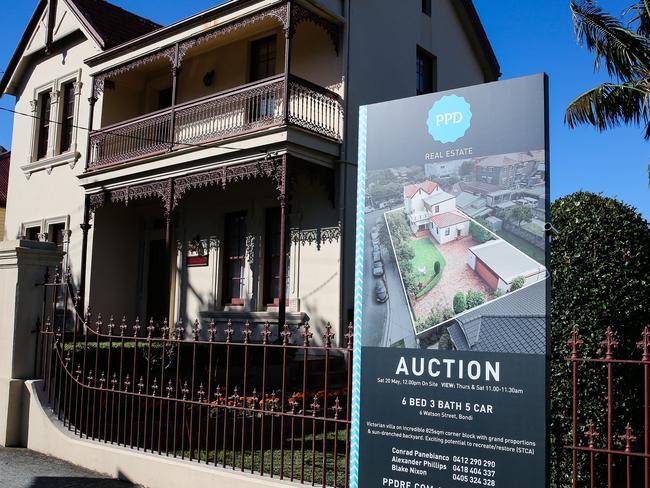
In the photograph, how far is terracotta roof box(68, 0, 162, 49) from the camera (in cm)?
1772

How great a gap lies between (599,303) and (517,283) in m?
2.31

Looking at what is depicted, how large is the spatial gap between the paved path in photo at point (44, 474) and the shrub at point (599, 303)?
4175 millimetres

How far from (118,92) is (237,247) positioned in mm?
6005

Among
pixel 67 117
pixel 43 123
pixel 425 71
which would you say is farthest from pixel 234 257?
pixel 43 123

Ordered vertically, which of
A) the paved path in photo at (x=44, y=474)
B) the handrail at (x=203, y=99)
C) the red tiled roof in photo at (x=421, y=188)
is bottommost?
the paved path in photo at (x=44, y=474)

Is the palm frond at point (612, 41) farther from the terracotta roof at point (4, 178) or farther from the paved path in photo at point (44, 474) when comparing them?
the terracotta roof at point (4, 178)

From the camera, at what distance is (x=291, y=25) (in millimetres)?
12492

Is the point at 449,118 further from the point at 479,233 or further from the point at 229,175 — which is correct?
the point at 229,175

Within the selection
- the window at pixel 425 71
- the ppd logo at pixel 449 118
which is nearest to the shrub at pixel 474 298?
the ppd logo at pixel 449 118

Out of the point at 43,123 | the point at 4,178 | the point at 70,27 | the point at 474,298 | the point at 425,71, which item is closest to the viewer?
the point at 474,298

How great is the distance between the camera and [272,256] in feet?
49.0

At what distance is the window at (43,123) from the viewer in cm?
1988

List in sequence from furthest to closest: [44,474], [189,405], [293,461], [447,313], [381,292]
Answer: [189,405]
[44,474]
[293,461]
[381,292]
[447,313]

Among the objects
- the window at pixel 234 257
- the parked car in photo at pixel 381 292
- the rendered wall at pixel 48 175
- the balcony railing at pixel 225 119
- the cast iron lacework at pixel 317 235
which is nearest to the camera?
the parked car in photo at pixel 381 292
